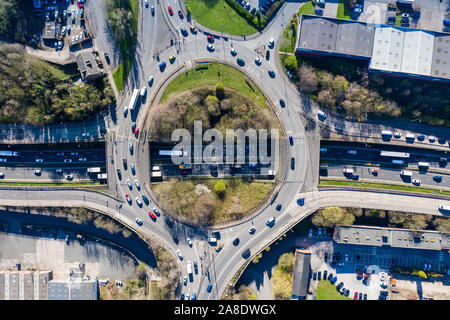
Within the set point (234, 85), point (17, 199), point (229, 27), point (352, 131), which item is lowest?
point (17, 199)

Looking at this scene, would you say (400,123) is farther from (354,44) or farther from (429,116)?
(354,44)

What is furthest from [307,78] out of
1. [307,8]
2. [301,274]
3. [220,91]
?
[301,274]

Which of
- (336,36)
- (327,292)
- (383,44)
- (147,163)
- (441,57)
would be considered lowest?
(327,292)

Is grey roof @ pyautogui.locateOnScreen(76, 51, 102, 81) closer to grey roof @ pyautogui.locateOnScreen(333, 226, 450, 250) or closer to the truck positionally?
the truck

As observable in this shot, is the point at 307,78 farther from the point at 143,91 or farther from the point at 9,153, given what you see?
the point at 9,153

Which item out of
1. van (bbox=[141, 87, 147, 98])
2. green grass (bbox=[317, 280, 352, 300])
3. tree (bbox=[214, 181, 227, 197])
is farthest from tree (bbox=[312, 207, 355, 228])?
van (bbox=[141, 87, 147, 98])

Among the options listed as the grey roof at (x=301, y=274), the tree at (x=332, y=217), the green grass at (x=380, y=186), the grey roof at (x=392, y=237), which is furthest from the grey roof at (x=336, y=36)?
the grey roof at (x=301, y=274)
